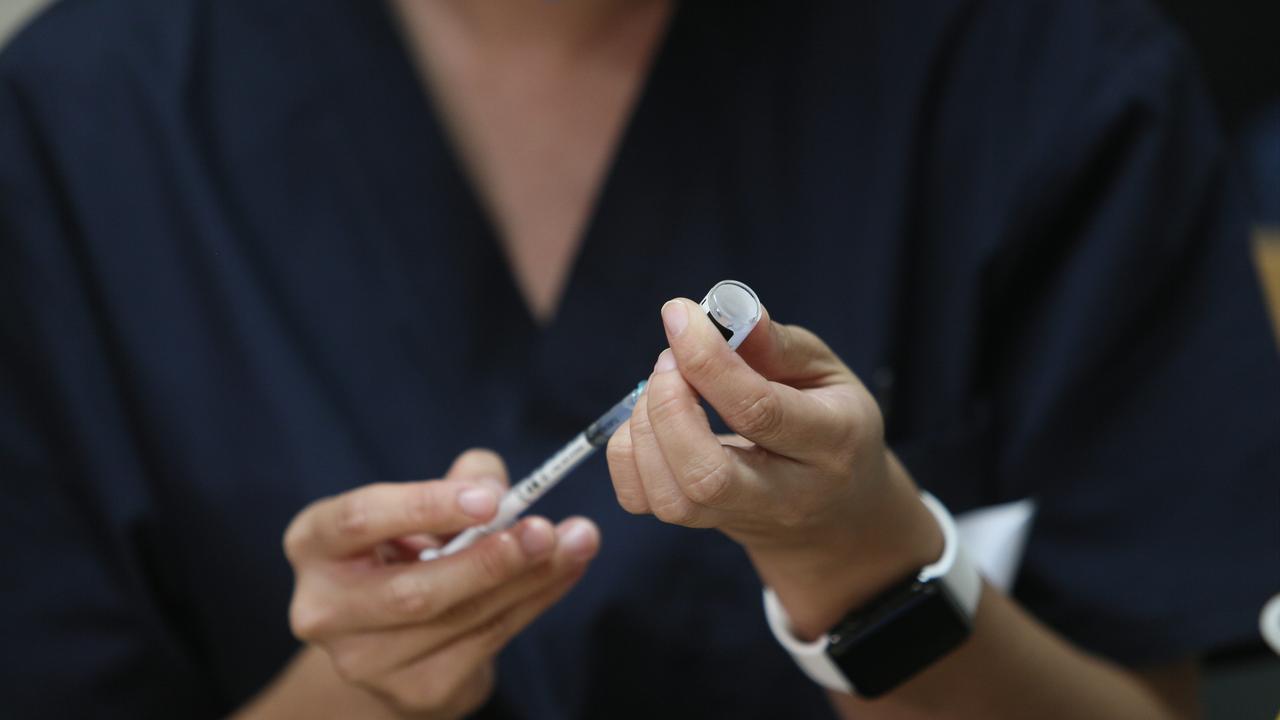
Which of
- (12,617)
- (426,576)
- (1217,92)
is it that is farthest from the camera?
(1217,92)

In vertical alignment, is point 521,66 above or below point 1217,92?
above

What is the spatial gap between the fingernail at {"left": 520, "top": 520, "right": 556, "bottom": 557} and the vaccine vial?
148 millimetres

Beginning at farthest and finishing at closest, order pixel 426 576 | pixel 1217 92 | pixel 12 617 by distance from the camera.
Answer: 1. pixel 1217 92
2. pixel 12 617
3. pixel 426 576

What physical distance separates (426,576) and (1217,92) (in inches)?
48.3

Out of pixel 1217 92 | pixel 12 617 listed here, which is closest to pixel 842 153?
pixel 12 617

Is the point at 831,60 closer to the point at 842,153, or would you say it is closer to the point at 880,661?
the point at 842,153

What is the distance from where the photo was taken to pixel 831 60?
0.68 meters

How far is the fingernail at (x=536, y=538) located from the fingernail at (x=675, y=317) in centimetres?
15

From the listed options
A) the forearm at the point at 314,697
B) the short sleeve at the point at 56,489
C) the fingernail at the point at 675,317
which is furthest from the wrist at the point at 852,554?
the short sleeve at the point at 56,489

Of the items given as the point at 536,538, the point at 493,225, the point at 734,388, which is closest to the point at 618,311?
the point at 493,225

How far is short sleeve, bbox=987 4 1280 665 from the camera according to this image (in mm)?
637

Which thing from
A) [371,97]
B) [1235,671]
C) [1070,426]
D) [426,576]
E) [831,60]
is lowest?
[1235,671]

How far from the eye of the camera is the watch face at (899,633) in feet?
1.58

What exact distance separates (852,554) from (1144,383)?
0.28m
